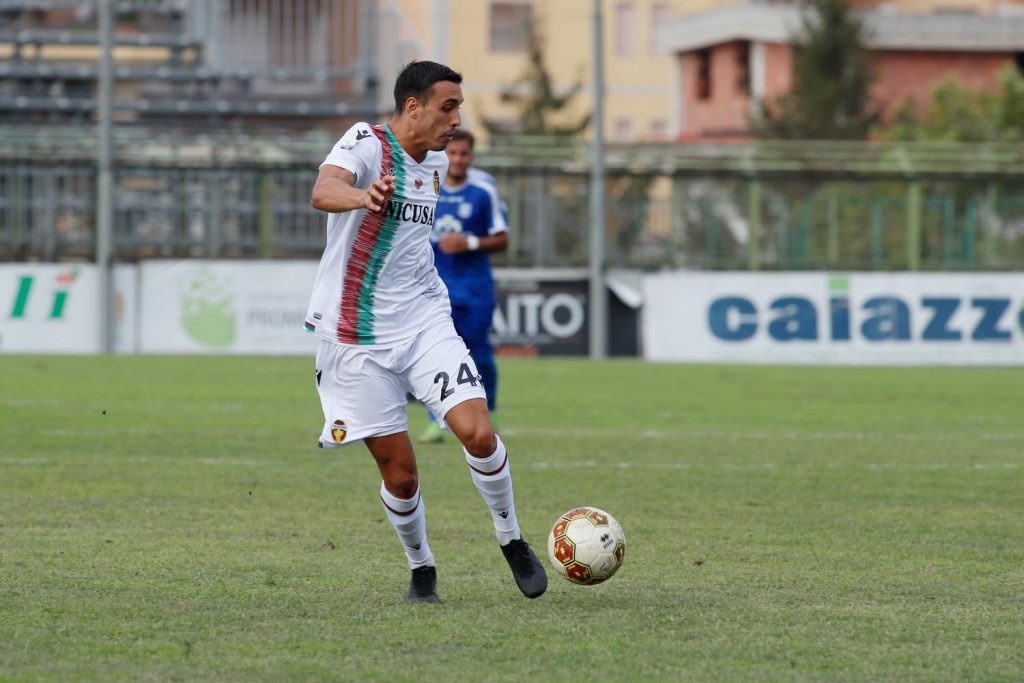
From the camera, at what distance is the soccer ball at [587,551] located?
606 centimetres

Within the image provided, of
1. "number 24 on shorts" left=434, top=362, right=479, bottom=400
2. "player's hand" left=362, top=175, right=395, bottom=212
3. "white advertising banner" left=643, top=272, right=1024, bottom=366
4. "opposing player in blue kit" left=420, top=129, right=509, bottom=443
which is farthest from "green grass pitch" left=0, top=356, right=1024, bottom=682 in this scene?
"white advertising banner" left=643, top=272, right=1024, bottom=366

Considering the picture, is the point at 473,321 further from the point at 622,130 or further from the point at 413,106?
the point at 622,130

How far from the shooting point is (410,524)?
6.17 meters

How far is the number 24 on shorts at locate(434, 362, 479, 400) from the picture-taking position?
19.7 feet

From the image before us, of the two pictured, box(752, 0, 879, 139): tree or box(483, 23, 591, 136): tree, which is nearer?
box(752, 0, 879, 139): tree

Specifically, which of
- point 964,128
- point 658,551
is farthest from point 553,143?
point 658,551

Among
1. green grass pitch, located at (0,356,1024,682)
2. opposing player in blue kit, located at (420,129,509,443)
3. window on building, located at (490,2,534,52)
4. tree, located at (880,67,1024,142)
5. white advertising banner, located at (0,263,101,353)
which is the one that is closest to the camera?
green grass pitch, located at (0,356,1024,682)

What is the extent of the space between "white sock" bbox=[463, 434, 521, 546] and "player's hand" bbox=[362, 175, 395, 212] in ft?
3.33

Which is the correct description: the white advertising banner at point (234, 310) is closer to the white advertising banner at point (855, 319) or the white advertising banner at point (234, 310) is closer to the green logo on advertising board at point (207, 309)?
the green logo on advertising board at point (207, 309)

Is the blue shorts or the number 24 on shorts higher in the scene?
the blue shorts

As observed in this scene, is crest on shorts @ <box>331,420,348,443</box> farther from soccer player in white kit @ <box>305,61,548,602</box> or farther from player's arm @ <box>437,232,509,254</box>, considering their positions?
player's arm @ <box>437,232,509,254</box>

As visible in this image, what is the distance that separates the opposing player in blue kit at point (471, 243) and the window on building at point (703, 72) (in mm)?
53250

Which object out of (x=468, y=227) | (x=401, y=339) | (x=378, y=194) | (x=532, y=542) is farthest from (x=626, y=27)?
(x=378, y=194)

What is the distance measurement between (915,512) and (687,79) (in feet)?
189
